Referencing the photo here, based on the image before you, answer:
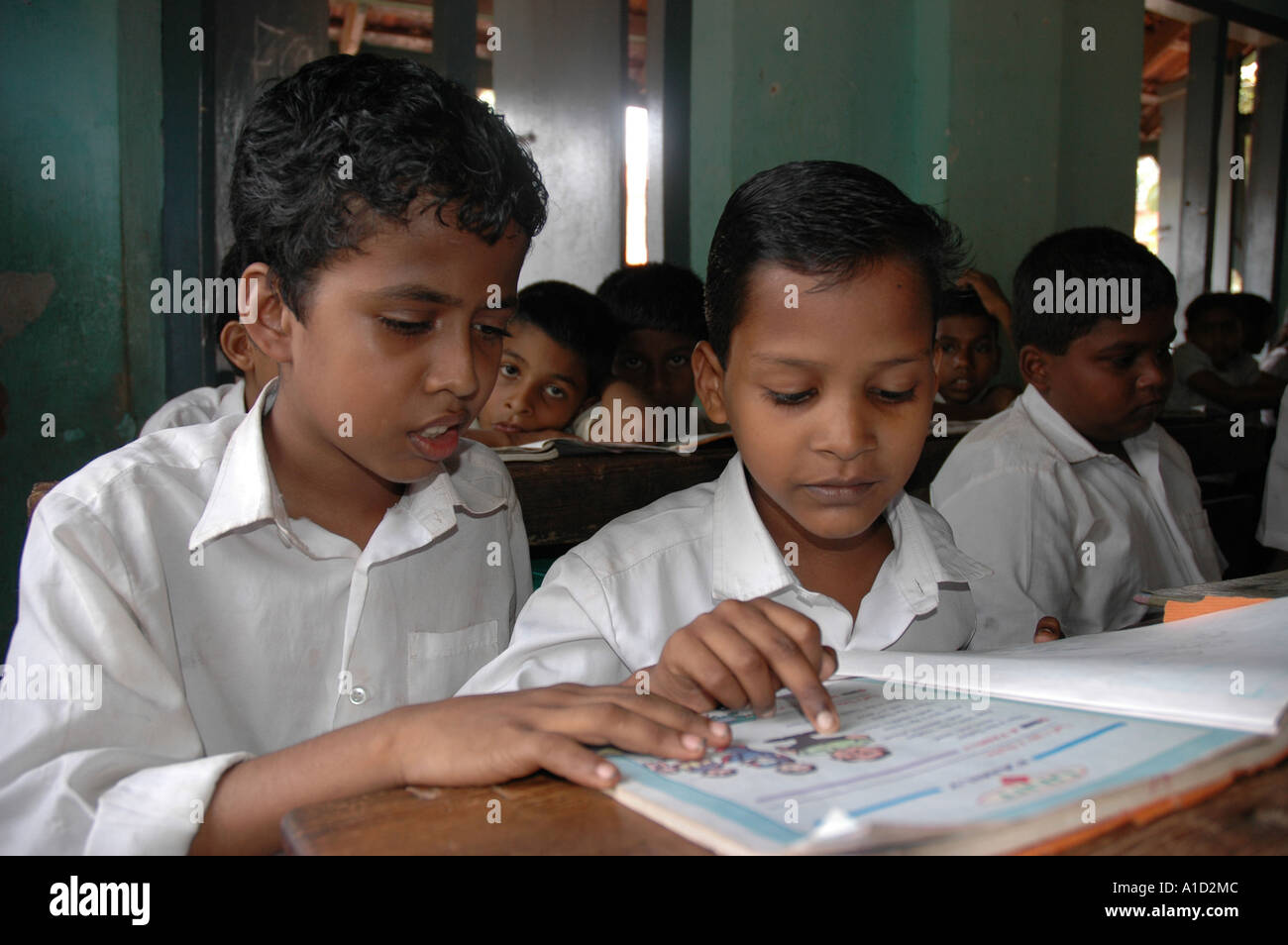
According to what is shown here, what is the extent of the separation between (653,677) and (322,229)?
69 cm

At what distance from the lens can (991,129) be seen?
417cm

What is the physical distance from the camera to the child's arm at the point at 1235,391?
17.7 feet

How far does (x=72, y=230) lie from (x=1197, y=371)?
5.43 m

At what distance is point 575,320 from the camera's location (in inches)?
117

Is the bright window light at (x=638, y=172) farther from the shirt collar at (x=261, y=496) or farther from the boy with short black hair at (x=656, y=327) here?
the shirt collar at (x=261, y=496)

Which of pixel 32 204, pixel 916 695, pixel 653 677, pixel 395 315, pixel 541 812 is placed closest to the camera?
pixel 541 812

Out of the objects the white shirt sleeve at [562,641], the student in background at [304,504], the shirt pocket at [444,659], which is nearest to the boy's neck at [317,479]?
the student in background at [304,504]

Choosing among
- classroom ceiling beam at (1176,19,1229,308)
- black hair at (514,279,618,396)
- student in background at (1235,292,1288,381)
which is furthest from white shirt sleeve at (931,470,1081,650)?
classroom ceiling beam at (1176,19,1229,308)

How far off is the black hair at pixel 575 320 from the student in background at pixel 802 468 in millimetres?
1499

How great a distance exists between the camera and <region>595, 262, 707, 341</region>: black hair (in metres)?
3.29

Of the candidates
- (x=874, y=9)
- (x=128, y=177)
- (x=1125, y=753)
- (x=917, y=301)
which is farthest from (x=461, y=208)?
(x=874, y=9)

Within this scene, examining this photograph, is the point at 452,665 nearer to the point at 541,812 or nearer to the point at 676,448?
the point at 676,448

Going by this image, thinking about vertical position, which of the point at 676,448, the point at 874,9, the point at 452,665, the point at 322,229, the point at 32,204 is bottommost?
the point at 452,665

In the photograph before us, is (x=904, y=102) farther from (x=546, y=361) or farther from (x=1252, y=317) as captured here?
(x=1252, y=317)
